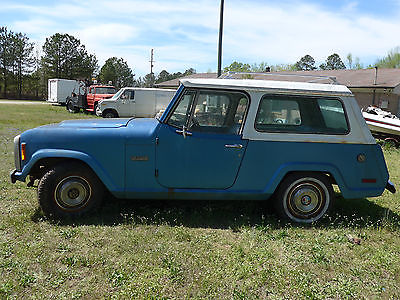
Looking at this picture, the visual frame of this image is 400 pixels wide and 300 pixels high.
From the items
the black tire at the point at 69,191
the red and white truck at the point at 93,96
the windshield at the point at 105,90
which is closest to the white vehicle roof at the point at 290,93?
the black tire at the point at 69,191

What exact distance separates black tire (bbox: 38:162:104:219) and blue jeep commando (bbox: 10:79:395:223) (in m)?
0.01

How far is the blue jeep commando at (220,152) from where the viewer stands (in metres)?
4.28

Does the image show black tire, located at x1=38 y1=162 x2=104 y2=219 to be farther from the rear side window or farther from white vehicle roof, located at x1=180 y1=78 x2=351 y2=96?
the rear side window

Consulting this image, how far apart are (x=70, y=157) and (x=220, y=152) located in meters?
1.87

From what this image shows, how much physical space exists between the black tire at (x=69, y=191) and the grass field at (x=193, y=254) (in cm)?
18

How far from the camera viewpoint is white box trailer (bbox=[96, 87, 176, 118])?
1858cm

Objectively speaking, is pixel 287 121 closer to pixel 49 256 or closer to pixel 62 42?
pixel 49 256

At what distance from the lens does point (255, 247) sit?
3898 mm

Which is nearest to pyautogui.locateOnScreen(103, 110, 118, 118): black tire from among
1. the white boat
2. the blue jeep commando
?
the white boat

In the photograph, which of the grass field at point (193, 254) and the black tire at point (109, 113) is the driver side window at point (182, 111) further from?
the black tire at point (109, 113)

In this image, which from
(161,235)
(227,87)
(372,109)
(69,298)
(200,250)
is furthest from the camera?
(372,109)

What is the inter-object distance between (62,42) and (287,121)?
190 ft

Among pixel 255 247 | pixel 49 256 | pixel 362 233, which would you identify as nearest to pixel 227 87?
pixel 255 247

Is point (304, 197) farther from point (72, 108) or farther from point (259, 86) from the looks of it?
point (72, 108)
